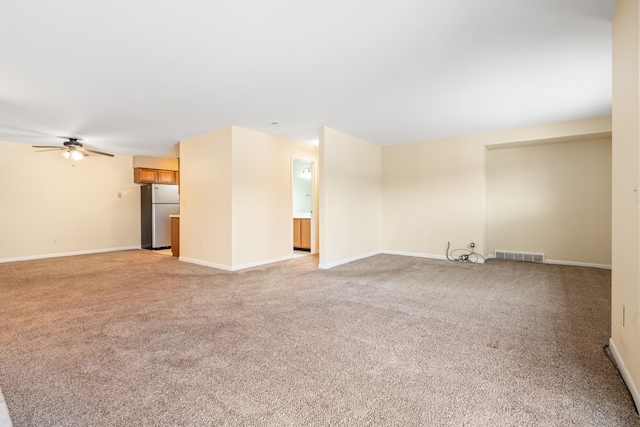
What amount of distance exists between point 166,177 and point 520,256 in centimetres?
827

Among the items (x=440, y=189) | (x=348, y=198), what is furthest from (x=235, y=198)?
(x=440, y=189)

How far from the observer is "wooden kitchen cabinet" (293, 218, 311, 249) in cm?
699

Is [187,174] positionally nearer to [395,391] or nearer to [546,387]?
[395,391]

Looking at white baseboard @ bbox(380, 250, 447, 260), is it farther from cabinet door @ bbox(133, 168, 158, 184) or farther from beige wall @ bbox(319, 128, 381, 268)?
cabinet door @ bbox(133, 168, 158, 184)

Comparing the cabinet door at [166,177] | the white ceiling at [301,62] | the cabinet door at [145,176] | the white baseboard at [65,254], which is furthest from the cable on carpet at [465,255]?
the white baseboard at [65,254]

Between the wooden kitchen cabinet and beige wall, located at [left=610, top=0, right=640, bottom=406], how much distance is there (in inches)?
213

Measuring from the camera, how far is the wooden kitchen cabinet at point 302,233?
6988 mm

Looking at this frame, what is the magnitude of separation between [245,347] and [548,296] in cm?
340

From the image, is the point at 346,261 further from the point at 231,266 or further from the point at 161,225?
the point at 161,225

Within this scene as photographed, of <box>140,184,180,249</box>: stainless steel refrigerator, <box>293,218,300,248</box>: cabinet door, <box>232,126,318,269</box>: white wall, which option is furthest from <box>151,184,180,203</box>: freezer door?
<box>232,126,318,269</box>: white wall

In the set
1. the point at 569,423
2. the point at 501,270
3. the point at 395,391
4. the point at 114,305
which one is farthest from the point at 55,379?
the point at 501,270

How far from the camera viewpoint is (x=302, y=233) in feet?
23.4

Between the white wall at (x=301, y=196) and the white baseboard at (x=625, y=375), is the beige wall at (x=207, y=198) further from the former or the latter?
the white baseboard at (x=625, y=375)

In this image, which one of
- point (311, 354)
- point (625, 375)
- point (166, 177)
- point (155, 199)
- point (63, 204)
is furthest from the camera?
point (166, 177)
